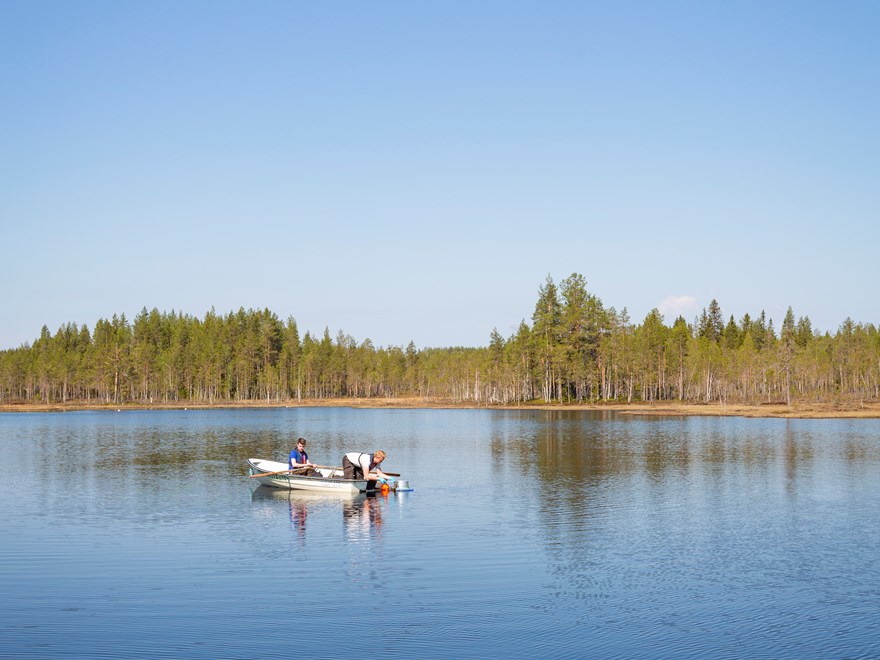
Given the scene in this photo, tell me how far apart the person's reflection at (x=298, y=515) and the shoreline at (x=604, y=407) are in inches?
3198

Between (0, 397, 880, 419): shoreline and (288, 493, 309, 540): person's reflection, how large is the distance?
Answer: 266ft

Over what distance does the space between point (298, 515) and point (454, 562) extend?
1147 cm

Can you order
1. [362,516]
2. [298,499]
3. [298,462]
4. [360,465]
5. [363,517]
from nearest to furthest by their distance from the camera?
1. [363,517]
2. [362,516]
3. [298,499]
4. [360,465]
5. [298,462]

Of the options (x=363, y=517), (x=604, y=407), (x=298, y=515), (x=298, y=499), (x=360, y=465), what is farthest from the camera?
(x=604, y=407)

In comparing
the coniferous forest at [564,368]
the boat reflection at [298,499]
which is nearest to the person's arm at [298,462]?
the boat reflection at [298,499]

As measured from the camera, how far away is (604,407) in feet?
440

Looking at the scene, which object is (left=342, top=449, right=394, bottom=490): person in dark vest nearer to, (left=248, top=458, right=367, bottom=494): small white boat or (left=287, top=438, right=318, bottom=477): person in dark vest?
(left=248, top=458, right=367, bottom=494): small white boat

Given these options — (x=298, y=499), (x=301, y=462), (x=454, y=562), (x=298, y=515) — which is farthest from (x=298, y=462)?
(x=454, y=562)

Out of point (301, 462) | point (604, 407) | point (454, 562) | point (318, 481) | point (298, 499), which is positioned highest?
point (301, 462)

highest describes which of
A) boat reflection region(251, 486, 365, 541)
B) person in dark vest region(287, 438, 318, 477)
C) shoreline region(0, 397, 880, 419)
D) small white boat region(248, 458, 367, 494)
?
person in dark vest region(287, 438, 318, 477)

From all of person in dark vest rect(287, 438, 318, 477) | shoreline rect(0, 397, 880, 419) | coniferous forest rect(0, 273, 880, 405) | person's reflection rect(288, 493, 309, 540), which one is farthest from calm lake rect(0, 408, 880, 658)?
coniferous forest rect(0, 273, 880, 405)

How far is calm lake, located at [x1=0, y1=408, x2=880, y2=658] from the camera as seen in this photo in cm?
1684

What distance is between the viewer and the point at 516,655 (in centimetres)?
1577

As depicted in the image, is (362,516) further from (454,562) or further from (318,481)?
(454,562)
